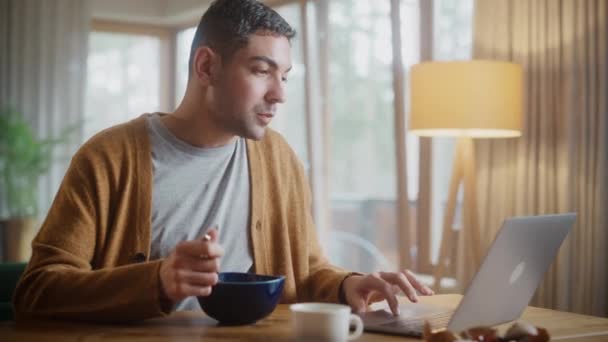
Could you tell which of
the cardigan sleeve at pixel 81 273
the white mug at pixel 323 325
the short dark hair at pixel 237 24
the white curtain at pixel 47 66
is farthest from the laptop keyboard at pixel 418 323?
the white curtain at pixel 47 66

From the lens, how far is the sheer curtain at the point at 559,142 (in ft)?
10.8

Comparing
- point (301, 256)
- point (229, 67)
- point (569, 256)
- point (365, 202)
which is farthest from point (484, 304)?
point (365, 202)

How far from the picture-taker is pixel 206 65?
1.91m

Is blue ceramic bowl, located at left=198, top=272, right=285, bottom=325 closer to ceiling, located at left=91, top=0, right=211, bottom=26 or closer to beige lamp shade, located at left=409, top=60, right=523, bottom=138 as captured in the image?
beige lamp shade, located at left=409, top=60, right=523, bottom=138

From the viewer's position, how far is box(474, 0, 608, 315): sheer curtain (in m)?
3.28

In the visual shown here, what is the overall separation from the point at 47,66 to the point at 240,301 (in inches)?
205

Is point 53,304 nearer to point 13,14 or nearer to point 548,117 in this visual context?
point 548,117

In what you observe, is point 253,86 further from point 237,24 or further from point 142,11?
point 142,11

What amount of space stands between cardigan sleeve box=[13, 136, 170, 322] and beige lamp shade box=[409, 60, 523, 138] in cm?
181

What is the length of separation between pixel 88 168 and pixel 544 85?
2294 mm


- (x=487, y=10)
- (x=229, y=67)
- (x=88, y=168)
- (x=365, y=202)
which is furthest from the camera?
(x=365, y=202)

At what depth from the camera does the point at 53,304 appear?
151 cm

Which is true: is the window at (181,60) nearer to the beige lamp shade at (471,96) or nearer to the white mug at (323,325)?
the beige lamp shade at (471,96)

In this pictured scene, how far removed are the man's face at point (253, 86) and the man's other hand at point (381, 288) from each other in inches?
15.3
